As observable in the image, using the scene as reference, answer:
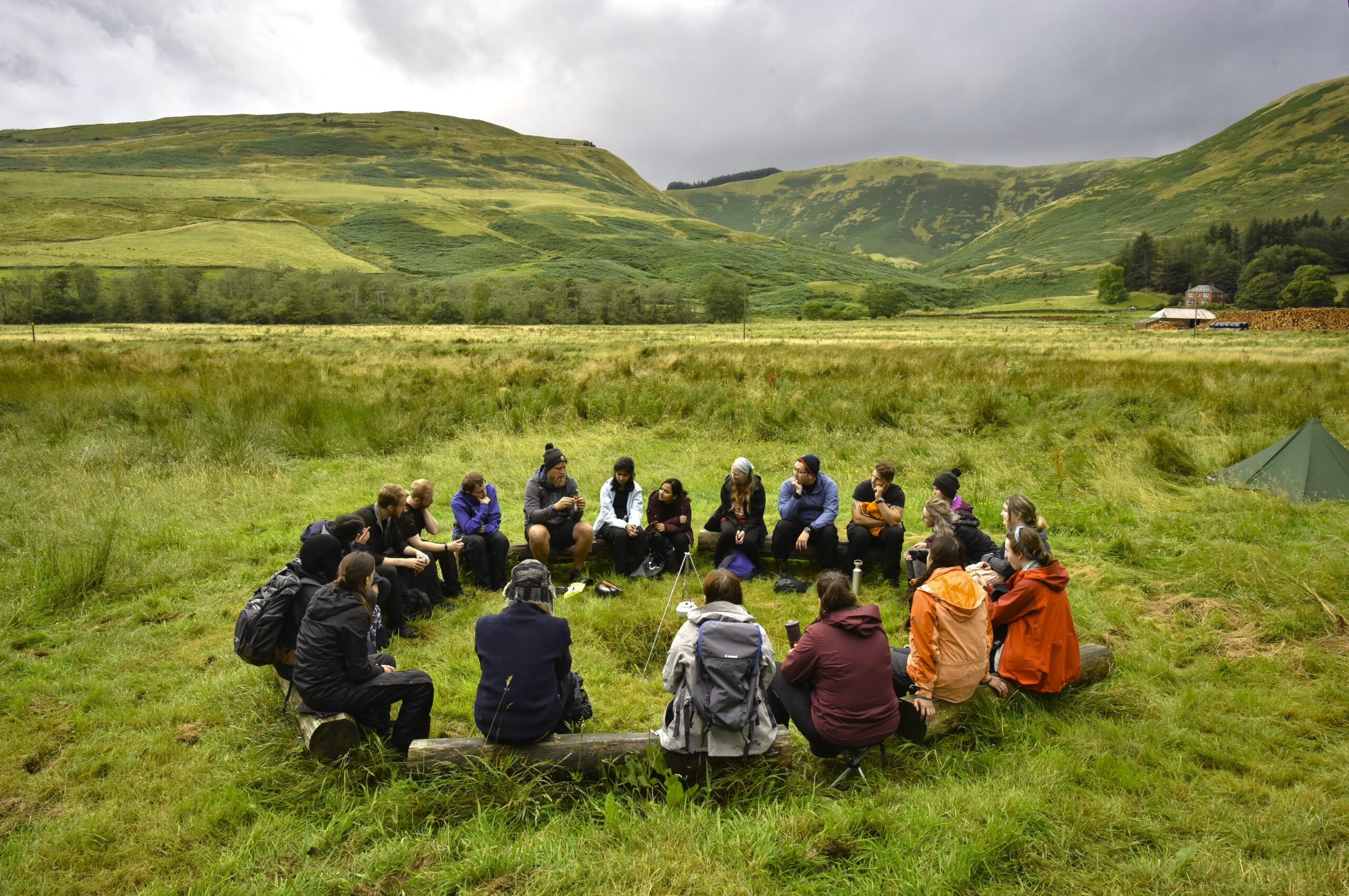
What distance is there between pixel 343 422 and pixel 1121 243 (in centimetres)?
20094

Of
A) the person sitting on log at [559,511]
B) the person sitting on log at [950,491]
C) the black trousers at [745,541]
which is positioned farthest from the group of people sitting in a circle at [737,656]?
the black trousers at [745,541]

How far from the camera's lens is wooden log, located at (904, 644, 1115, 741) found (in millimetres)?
4332

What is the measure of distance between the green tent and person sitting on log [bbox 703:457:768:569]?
23.7 feet

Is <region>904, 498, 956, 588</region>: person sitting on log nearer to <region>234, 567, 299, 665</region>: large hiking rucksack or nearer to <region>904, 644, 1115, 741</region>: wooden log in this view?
<region>904, 644, 1115, 741</region>: wooden log

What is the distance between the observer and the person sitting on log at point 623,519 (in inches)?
296

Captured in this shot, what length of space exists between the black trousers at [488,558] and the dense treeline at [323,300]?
224ft

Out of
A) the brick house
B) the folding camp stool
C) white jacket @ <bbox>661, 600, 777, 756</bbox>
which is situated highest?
the brick house

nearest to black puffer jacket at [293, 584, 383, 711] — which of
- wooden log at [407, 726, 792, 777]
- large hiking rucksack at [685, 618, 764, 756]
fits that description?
wooden log at [407, 726, 792, 777]

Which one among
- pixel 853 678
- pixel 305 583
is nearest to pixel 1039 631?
pixel 853 678

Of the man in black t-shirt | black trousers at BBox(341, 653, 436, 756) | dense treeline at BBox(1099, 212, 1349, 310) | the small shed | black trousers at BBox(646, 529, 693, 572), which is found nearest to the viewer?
black trousers at BBox(341, 653, 436, 756)

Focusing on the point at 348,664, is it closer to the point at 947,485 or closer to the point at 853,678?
the point at 853,678

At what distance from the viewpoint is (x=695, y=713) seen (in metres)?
3.79

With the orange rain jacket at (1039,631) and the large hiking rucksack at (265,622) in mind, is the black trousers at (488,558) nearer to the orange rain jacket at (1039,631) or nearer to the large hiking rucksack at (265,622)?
the large hiking rucksack at (265,622)

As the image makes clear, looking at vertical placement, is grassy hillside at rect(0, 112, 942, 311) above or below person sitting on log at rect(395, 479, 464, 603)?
above
